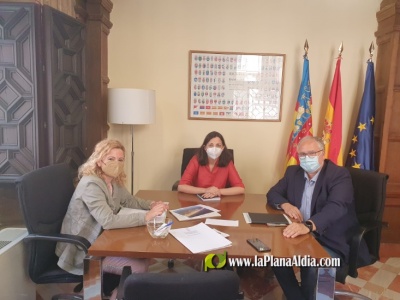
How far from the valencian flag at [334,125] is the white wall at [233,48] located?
0.18 meters

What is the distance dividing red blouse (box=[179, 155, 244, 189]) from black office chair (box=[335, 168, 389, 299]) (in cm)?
85

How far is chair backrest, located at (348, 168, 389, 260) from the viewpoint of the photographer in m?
1.81

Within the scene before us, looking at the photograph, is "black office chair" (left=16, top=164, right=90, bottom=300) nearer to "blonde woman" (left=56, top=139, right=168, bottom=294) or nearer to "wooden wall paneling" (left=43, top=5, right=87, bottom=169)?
"blonde woman" (left=56, top=139, right=168, bottom=294)

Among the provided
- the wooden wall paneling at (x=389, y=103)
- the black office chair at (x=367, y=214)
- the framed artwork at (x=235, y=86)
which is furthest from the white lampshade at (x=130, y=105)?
the wooden wall paneling at (x=389, y=103)

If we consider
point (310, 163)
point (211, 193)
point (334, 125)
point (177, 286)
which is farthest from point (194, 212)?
point (334, 125)

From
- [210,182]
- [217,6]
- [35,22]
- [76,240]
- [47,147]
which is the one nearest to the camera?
[76,240]

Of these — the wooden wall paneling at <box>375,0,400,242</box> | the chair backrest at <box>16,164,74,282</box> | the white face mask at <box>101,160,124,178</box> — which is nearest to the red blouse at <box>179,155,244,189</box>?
the white face mask at <box>101,160,124,178</box>

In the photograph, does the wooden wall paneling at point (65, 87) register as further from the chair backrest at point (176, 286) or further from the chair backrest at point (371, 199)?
the chair backrest at point (371, 199)

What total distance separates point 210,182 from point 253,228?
34.8 inches

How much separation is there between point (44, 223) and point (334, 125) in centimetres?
258

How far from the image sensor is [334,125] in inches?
112

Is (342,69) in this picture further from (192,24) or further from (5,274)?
(5,274)

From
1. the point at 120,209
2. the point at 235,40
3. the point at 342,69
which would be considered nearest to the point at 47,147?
the point at 120,209

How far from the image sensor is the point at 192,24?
2912mm
